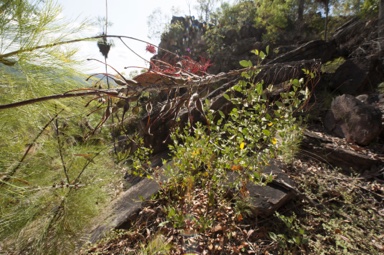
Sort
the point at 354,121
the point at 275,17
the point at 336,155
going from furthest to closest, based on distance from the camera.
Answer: the point at 275,17 → the point at 354,121 → the point at 336,155

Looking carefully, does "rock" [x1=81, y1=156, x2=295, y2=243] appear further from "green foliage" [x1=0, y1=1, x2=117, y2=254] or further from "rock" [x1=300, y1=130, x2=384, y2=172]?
"rock" [x1=300, y1=130, x2=384, y2=172]

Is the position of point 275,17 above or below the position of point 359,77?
above

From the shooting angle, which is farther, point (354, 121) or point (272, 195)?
point (354, 121)

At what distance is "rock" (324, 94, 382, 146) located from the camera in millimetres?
2609

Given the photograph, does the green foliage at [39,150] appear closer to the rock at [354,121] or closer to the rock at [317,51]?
the rock at [354,121]

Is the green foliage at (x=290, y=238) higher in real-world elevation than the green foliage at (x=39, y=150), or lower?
lower

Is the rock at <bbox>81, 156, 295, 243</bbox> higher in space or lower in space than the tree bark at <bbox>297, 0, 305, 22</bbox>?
lower

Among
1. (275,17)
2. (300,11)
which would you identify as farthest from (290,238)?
(300,11)

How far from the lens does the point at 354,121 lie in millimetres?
2752

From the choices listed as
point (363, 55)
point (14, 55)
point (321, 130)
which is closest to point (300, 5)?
point (363, 55)

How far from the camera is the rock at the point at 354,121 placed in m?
2.61

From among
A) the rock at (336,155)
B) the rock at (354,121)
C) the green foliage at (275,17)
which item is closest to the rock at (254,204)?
the rock at (336,155)

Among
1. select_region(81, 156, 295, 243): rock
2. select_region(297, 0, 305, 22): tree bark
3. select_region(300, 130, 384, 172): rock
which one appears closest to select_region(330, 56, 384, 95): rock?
select_region(300, 130, 384, 172): rock

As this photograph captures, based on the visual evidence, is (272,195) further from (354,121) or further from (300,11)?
(300,11)
